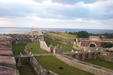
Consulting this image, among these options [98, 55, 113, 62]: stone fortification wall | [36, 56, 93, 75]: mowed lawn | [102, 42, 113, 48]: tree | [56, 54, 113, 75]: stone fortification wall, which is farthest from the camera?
[102, 42, 113, 48]: tree

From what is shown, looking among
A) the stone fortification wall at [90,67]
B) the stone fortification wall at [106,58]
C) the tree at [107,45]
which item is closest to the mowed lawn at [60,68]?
the stone fortification wall at [90,67]

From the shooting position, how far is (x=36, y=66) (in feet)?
82.6

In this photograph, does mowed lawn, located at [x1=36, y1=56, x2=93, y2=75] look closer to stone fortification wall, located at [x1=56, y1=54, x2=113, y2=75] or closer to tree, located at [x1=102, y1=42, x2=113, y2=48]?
stone fortification wall, located at [x1=56, y1=54, x2=113, y2=75]

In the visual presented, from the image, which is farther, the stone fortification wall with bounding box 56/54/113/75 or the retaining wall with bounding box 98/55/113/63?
the retaining wall with bounding box 98/55/113/63

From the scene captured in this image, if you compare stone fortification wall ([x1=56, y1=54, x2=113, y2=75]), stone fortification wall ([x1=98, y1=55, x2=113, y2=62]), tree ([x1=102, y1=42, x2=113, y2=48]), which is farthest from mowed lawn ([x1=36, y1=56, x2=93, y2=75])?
tree ([x1=102, y1=42, x2=113, y2=48])

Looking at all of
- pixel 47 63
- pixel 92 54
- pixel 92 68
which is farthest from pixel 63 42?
pixel 92 68

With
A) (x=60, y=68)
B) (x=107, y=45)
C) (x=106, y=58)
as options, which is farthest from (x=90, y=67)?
(x=107, y=45)

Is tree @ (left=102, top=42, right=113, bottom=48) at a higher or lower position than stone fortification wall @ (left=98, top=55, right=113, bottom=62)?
higher

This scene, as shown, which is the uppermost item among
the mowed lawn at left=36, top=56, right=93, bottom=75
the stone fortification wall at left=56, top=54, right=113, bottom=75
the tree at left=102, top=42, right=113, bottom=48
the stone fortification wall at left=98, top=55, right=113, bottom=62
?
the tree at left=102, top=42, right=113, bottom=48

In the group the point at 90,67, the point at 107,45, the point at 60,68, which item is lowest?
the point at 60,68

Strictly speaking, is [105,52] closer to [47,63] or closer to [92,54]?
[92,54]

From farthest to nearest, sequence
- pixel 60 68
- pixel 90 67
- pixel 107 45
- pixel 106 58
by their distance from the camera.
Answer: pixel 107 45 < pixel 106 58 < pixel 60 68 < pixel 90 67

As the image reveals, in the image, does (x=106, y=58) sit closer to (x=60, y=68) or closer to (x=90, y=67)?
(x=90, y=67)

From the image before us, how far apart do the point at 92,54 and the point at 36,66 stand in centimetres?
1683
